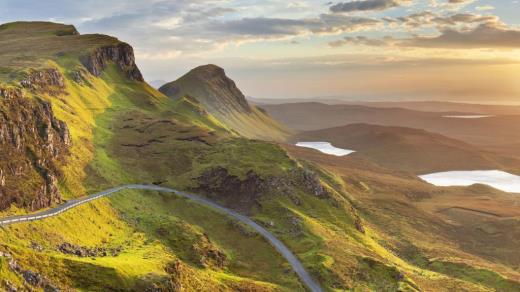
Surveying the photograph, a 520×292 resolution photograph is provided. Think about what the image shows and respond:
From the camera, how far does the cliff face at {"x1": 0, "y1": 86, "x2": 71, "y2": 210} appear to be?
261 ft

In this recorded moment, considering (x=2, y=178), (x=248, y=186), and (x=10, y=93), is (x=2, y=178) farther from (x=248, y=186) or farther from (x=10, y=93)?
(x=248, y=186)

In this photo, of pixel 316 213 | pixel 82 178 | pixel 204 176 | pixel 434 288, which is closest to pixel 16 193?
pixel 82 178

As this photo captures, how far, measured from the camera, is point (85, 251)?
71.1 metres

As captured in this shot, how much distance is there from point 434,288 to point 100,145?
327 feet

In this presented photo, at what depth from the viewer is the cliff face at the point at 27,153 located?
79.7 meters

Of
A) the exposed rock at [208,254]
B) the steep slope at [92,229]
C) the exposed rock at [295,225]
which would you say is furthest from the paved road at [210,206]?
the exposed rock at [208,254]

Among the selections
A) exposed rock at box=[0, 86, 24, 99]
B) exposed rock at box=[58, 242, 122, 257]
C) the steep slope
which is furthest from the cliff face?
exposed rock at box=[58, 242, 122, 257]

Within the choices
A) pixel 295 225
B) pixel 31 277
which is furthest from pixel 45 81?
pixel 31 277

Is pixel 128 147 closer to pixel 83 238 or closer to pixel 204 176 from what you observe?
pixel 204 176

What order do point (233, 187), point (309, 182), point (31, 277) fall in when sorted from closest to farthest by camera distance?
point (31, 277), point (233, 187), point (309, 182)

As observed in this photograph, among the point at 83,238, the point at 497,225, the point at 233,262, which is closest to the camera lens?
the point at 83,238

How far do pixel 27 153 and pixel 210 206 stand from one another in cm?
4501

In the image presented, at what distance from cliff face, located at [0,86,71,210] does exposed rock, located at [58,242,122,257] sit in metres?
14.3

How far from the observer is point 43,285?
177ft
